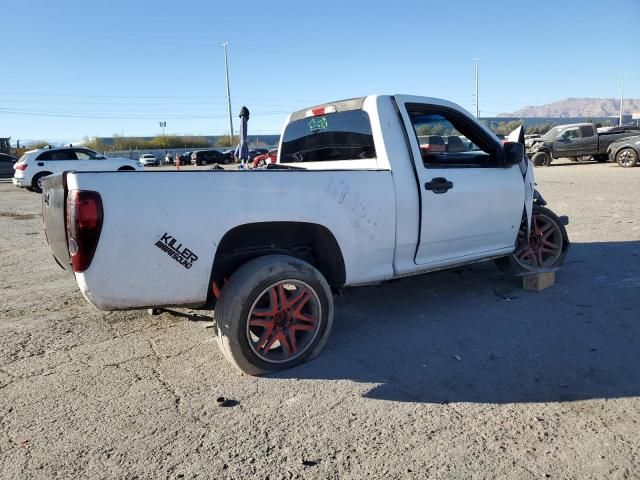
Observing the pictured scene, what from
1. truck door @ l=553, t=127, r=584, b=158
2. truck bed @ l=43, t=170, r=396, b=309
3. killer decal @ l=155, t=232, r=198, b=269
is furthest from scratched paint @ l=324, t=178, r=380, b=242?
truck door @ l=553, t=127, r=584, b=158

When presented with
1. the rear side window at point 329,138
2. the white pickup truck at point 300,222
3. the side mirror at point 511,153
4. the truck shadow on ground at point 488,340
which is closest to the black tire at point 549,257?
the truck shadow on ground at point 488,340

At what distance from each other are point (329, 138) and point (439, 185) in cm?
121

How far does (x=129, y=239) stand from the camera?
281cm

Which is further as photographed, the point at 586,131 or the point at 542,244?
the point at 586,131

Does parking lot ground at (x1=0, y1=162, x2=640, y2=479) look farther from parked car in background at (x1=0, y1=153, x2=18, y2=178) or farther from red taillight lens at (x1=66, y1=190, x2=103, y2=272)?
parked car in background at (x1=0, y1=153, x2=18, y2=178)

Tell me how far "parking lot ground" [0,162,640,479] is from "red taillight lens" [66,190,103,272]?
0.89 meters

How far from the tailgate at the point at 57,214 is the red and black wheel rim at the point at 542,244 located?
4266mm

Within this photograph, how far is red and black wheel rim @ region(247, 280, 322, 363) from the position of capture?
3232mm

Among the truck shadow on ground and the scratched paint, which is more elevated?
the scratched paint

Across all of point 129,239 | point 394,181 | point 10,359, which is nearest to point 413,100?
point 394,181

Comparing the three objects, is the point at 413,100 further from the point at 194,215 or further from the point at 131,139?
the point at 131,139

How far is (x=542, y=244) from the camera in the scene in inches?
211

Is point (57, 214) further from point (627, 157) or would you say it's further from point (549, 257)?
point (627, 157)

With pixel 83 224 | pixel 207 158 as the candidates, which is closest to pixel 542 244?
pixel 83 224
